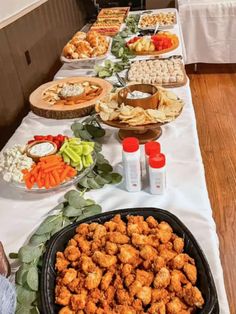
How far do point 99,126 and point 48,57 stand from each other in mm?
1016

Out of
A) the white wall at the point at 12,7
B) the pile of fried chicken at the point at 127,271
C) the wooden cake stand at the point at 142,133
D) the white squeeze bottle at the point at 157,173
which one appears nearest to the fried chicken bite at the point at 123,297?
the pile of fried chicken at the point at 127,271

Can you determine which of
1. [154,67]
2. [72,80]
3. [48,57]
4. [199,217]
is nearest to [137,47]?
[154,67]

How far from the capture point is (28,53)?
1.55 metres

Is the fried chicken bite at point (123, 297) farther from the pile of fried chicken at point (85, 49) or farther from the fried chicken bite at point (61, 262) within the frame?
the pile of fried chicken at point (85, 49)

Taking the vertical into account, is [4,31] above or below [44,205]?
above

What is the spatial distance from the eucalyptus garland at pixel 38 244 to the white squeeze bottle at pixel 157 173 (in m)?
0.12

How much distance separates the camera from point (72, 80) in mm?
1232

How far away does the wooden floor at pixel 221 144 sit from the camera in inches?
48.7

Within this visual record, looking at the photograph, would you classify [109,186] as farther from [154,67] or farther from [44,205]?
[154,67]

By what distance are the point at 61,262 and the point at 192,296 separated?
0.68 ft

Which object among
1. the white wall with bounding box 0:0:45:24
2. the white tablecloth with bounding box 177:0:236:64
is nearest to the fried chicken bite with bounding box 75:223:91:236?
the white wall with bounding box 0:0:45:24

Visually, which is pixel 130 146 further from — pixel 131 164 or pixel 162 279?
pixel 162 279

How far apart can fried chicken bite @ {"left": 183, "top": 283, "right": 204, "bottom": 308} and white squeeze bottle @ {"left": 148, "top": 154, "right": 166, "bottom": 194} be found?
0.80 feet

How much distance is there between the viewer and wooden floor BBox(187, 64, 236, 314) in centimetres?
124
